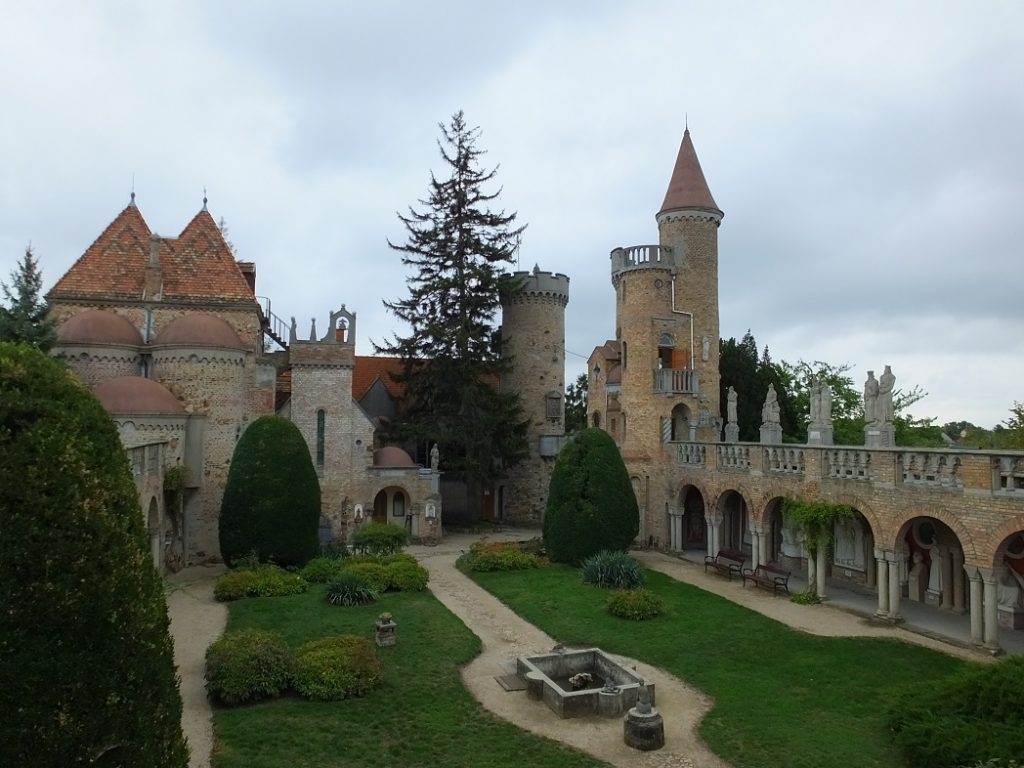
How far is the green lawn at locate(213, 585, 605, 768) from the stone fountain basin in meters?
1.12

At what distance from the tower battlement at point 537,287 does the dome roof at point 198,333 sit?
15.3 meters

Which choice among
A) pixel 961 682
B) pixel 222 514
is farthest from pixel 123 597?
pixel 222 514

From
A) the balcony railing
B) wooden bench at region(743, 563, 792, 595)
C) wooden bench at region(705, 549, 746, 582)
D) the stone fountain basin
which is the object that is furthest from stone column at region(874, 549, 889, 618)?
the balcony railing

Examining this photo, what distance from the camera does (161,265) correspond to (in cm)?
2856

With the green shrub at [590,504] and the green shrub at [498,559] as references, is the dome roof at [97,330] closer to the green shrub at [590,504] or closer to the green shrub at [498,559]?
the green shrub at [498,559]

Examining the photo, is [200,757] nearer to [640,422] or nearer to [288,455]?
[288,455]

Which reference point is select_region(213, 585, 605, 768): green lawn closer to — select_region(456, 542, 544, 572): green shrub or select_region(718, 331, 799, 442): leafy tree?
select_region(456, 542, 544, 572): green shrub

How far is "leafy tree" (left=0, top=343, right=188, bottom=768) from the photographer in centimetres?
528

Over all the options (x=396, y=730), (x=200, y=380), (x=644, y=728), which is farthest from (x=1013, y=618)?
(x=200, y=380)

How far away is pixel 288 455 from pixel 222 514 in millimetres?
2862

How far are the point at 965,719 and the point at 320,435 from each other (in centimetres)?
2507

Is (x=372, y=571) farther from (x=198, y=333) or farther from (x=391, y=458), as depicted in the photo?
(x=198, y=333)

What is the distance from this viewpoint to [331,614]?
58.3 feet

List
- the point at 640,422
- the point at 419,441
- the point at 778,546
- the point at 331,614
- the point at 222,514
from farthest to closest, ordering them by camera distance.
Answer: the point at 419,441
the point at 640,422
the point at 778,546
the point at 222,514
the point at 331,614
